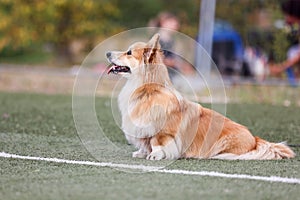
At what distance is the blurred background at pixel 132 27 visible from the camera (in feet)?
37.5

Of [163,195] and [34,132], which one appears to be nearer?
[163,195]

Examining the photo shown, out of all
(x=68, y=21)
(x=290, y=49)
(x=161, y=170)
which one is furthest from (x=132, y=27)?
(x=161, y=170)

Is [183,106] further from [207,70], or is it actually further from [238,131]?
[207,70]

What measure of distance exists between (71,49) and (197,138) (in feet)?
32.9

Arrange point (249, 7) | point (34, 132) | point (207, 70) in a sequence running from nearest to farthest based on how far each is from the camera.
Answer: point (34, 132) → point (207, 70) → point (249, 7)

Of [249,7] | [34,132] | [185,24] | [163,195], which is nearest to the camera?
[163,195]

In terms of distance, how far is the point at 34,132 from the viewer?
6.35m

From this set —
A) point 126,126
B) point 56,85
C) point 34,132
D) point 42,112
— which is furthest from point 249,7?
point 126,126

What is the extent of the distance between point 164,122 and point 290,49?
7005mm

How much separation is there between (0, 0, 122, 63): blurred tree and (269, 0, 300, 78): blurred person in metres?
3.83

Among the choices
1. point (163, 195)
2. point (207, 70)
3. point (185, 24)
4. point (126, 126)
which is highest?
point (185, 24)

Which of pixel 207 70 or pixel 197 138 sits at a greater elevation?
pixel 207 70

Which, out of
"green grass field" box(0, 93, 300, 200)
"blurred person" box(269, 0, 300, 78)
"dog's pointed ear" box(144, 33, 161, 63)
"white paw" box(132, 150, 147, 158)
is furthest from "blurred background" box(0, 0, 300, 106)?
"dog's pointed ear" box(144, 33, 161, 63)

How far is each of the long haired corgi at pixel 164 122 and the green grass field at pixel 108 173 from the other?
0.49 ft
